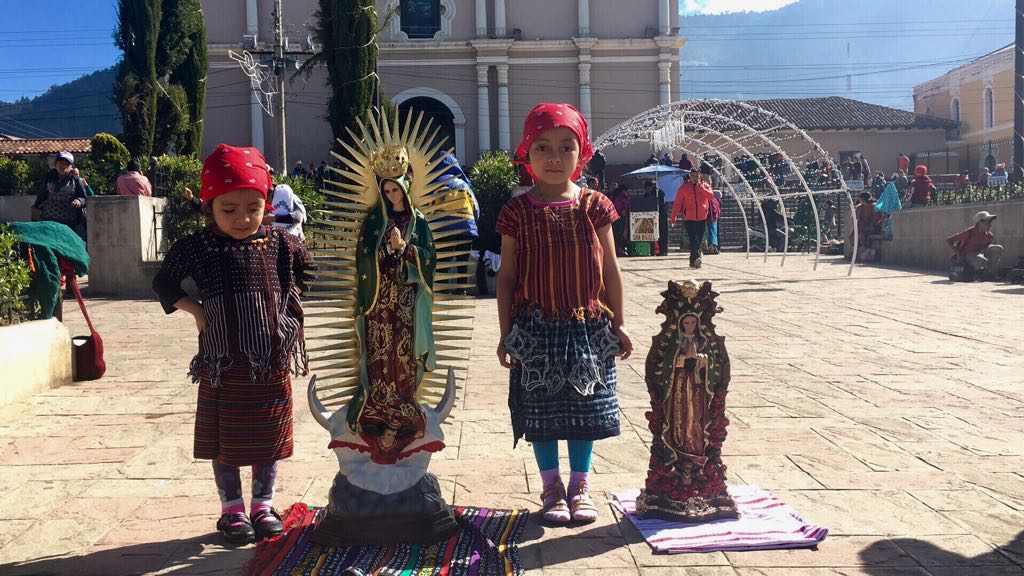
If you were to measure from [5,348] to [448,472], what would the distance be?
3311 millimetres

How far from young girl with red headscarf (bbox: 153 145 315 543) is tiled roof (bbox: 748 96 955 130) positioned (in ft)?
119

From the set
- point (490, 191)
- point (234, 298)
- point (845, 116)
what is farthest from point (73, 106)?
point (234, 298)

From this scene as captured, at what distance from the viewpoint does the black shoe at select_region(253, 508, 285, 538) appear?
11.5ft

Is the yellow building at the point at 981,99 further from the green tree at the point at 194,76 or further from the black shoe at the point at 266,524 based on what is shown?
the black shoe at the point at 266,524

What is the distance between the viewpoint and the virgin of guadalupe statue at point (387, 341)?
334cm

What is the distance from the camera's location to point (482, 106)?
30.5m

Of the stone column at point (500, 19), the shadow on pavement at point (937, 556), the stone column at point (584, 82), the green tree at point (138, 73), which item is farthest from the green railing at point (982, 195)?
the stone column at point (500, 19)

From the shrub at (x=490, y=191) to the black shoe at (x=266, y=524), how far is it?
8815mm

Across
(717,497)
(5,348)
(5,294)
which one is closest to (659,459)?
(717,497)

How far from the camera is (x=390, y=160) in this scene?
3334mm

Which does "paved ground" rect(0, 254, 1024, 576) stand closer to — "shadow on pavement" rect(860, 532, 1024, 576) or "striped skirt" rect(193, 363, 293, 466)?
"shadow on pavement" rect(860, 532, 1024, 576)

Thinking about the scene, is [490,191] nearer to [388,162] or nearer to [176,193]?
[176,193]

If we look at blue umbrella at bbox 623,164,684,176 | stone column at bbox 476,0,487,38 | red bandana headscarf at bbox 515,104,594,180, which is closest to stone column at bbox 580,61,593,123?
stone column at bbox 476,0,487,38

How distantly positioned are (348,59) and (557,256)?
12.2 m
